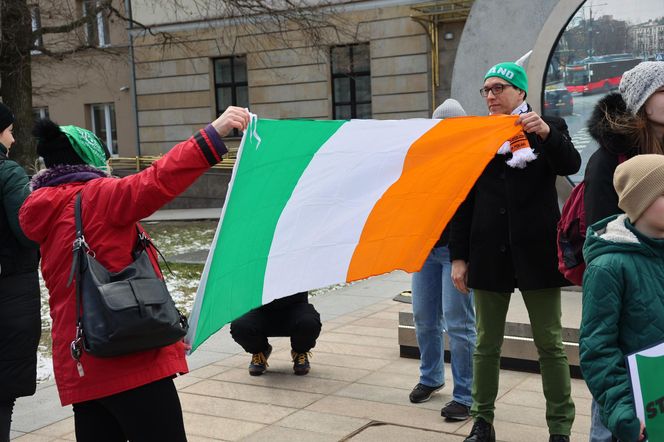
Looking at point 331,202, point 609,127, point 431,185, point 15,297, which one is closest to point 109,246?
point 331,202

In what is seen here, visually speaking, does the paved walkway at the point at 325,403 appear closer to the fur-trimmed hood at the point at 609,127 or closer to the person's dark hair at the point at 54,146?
the fur-trimmed hood at the point at 609,127

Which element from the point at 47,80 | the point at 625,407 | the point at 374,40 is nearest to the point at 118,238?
the point at 625,407

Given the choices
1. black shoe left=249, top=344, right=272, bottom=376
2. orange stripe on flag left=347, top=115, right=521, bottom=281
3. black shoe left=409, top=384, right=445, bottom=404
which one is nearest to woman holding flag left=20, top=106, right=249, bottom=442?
orange stripe on flag left=347, top=115, right=521, bottom=281

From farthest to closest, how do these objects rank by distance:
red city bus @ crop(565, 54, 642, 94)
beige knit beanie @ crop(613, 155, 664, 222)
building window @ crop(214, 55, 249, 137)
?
building window @ crop(214, 55, 249, 137) → red city bus @ crop(565, 54, 642, 94) → beige knit beanie @ crop(613, 155, 664, 222)

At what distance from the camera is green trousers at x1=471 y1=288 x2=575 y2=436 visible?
13.0 ft

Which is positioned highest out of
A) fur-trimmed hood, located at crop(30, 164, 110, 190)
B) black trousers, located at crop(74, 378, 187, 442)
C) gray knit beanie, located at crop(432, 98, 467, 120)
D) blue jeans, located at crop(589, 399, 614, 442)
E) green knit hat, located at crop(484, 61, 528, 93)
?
green knit hat, located at crop(484, 61, 528, 93)

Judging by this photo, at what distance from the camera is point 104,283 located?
269 centimetres

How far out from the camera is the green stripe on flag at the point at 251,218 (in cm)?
285

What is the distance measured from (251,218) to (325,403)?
2.47 metres

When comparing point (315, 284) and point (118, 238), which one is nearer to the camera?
point (118, 238)

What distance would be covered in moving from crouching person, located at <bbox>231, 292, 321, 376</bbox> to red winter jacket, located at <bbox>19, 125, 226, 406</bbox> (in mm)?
2881

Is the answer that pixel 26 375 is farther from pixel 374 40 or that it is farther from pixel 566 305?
pixel 374 40

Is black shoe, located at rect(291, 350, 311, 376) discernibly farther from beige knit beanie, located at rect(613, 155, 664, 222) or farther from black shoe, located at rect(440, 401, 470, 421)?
beige knit beanie, located at rect(613, 155, 664, 222)

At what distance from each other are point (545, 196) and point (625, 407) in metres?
1.68
